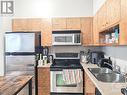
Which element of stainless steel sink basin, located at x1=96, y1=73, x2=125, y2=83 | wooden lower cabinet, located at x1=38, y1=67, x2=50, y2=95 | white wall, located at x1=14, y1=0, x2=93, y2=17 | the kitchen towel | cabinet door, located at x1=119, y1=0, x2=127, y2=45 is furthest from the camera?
white wall, located at x1=14, y1=0, x2=93, y2=17

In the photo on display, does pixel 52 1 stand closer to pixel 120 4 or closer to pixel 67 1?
pixel 67 1

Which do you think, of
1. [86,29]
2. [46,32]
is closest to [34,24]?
[46,32]

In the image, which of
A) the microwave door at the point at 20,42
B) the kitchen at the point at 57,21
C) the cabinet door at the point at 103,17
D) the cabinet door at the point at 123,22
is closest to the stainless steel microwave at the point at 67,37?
the kitchen at the point at 57,21

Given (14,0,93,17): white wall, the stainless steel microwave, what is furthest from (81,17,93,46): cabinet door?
(14,0,93,17): white wall

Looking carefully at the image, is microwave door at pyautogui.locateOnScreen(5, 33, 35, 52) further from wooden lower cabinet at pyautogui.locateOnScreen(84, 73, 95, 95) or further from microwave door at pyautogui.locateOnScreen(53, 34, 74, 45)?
wooden lower cabinet at pyautogui.locateOnScreen(84, 73, 95, 95)

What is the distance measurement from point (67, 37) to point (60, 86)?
1.13 m

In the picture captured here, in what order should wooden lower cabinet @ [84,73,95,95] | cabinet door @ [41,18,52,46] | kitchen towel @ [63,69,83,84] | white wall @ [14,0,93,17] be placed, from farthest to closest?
white wall @ [14,0,93,17] → cabinet door @ [41,18,52,46] → kitchen towel @ [63,69,83,84] → wooden lower cabinet @ [84,73,95,95]

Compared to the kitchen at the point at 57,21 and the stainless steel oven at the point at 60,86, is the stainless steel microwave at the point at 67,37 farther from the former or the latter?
the stainless steel oven at the point at 60,86

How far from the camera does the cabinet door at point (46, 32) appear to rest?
189 inches

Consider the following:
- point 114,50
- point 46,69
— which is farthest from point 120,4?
point 46,69

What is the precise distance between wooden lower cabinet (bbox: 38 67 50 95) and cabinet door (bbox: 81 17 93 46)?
1196 mm

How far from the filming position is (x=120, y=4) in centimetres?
217

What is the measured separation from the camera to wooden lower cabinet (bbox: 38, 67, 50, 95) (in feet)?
14.6

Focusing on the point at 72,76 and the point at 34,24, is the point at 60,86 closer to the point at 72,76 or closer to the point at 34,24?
the point at 72,76
